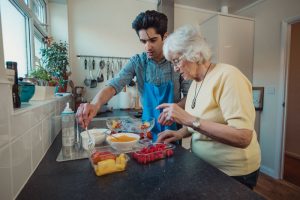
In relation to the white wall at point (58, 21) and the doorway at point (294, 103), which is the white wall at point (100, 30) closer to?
the white wall at point (58, 21)

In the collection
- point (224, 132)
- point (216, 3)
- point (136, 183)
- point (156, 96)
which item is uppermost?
point (216, 3)

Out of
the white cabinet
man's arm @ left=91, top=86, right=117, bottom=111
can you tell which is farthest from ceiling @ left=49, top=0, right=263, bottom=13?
man's arm @ left=91, top=86, right=117, bottom=111

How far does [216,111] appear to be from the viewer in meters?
0.82

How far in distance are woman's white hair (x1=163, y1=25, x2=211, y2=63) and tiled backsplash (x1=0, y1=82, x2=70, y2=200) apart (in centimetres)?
64

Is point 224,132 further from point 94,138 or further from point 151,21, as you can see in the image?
point 151,21

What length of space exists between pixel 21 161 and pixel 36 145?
155 millimetres

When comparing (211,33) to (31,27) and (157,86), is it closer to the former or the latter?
(157,86)

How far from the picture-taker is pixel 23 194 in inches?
20.9

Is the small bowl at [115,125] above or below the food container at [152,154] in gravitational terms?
above

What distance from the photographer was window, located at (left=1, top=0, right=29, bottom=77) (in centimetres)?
111

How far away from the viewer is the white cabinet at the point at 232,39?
2479 millimetres

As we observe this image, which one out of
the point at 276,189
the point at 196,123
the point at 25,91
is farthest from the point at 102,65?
the point at 276,189

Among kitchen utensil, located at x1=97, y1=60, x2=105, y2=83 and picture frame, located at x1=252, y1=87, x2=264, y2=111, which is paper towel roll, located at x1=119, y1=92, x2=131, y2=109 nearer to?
kitchen utensil, located at x1=97, y1=60, x2=105, y2=83

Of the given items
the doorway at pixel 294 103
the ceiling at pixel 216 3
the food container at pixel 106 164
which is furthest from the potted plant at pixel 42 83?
the doorway at pixel 294 103
